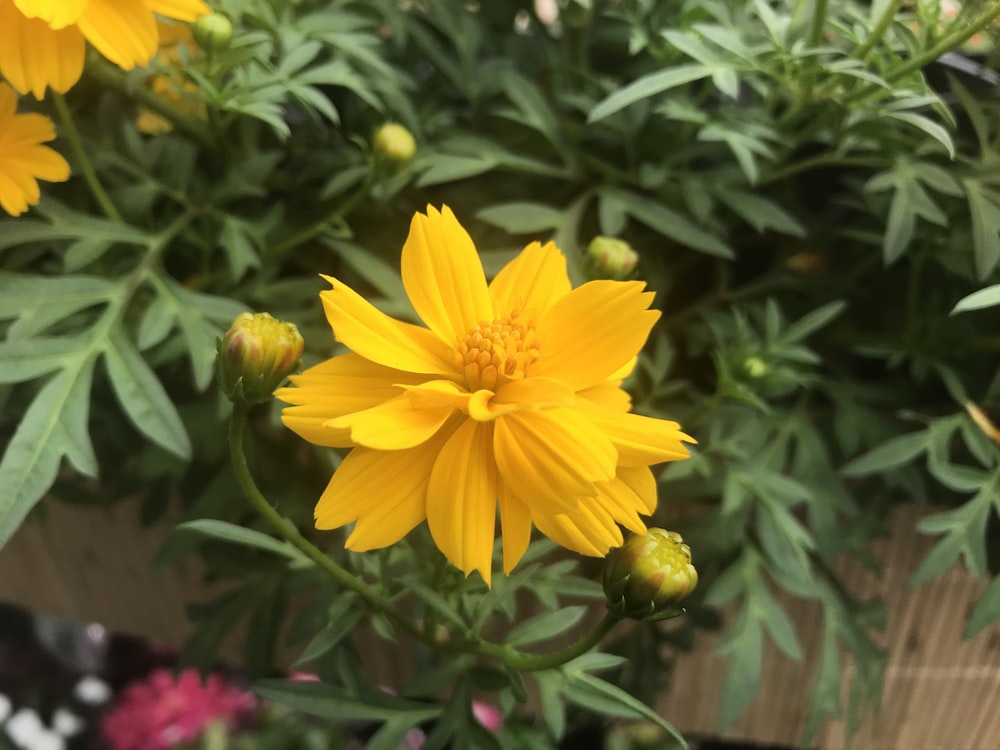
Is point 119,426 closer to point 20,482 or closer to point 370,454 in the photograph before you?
point 20,482

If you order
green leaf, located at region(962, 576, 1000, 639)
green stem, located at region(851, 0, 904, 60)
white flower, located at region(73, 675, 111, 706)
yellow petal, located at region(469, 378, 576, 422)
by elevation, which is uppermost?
green stem, located at region(851, 0, 904, 60)

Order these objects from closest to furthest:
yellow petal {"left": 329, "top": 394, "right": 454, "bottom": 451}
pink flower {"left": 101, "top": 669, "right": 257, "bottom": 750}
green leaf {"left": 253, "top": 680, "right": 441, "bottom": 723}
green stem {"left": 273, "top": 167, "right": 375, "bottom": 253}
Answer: yellow petal {"left": 329, "top": 394, "right": 454, "bottom": 451} → green leaf {"left": 253, "top": 680, "right": 441, "bottom": 723} → green stem {"left": 273, "top": 167, "right": 375, "bottom": 253} → pink flower {"left": 101, "top": 669, "right": 257, "bottom": 750}

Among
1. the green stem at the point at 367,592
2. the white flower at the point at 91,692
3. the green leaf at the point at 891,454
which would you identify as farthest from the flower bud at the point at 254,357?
the white flower at the point at 91,692

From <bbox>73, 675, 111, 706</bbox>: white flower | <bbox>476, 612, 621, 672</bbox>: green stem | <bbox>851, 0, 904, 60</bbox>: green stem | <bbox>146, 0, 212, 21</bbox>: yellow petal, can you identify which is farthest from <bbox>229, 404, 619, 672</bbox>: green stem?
<bbox>73, 675, 111, 706</bbox>: white flower

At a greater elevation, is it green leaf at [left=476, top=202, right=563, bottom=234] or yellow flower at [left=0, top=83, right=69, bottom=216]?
yellow flower at [left=0, top=83, right=69, bottom=216]

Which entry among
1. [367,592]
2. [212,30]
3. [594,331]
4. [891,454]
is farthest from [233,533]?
[891,454]

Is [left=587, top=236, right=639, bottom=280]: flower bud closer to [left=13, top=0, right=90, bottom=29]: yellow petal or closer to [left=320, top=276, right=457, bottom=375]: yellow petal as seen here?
[left=320, top=276, right=457, bottom=375]: yellow petal

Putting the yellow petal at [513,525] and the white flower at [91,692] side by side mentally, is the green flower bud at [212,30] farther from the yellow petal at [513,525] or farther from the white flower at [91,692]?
the white flower at [91,692]
